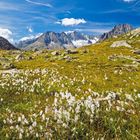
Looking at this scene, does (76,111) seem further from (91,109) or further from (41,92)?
(41,92)

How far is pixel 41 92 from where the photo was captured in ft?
72.7

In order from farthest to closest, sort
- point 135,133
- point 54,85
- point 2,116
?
point 54,85 < point 2,116 < point 135,133

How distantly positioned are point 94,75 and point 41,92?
33.6 feet

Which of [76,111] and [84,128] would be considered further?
[76,111]

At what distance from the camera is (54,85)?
24.5 metres

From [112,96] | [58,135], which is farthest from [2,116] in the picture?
[112,96]

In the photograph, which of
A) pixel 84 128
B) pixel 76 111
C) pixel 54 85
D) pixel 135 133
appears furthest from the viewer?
pixel 54 85

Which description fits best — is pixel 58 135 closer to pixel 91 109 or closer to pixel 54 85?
pixel 91 109

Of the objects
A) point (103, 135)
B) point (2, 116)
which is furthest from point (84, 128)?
point (2, 116)

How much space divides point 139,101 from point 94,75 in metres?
16.3

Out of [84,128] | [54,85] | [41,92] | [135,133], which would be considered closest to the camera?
[135,133]

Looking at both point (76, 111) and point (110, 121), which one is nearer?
point (110, 121)

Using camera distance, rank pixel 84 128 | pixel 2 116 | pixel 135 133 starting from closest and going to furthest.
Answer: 1. pixel 135 133
2. pixel 84 128
3. pixel 2 116

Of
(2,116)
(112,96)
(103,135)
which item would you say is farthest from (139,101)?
(2,116)
